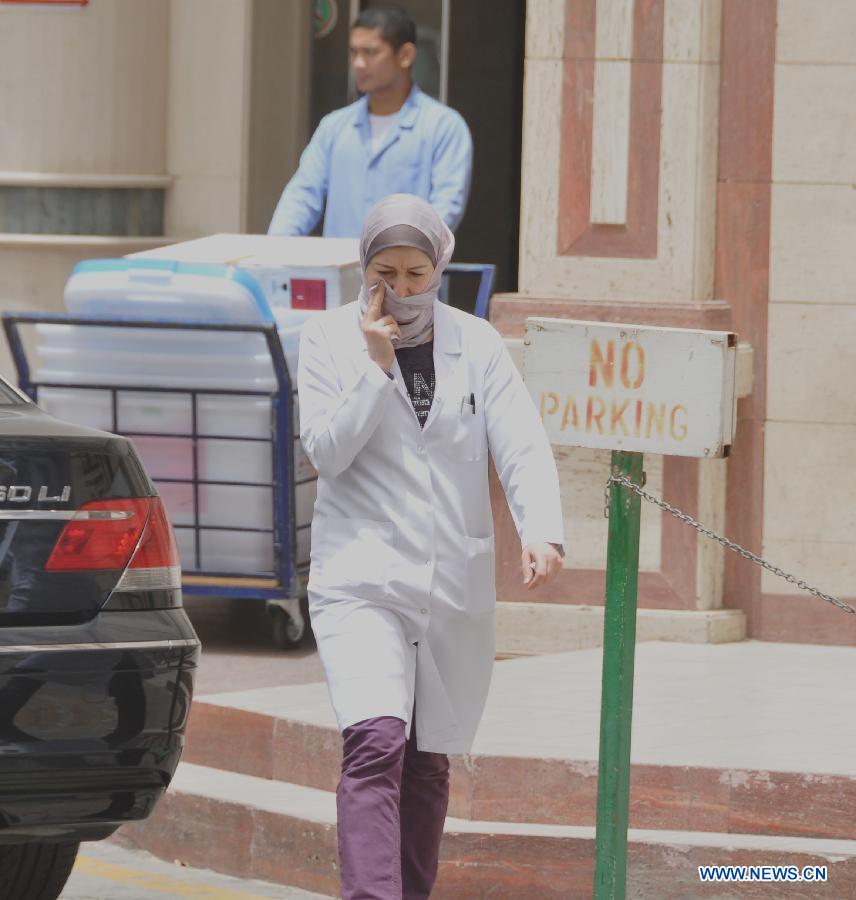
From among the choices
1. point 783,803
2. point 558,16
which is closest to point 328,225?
point 558,16

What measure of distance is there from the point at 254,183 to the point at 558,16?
3.29 meters

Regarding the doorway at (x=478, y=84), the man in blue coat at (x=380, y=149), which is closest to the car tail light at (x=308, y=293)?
the man in blue coat at (x=380, y=149)

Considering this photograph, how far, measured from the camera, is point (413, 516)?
4562 millimetres

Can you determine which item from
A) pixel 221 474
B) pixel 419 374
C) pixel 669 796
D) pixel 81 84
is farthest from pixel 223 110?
pixel 419 374

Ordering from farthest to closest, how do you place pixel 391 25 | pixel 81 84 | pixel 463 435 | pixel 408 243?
pixel 81 84 < pixel 391 25 < pixel 463 435 < pixel 408 243

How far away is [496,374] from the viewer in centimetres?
472

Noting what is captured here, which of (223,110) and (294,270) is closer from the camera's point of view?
(294,270)

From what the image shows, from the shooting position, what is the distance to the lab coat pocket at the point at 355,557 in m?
4.54

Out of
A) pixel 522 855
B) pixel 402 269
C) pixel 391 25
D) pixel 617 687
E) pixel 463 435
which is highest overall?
pixel 391 25

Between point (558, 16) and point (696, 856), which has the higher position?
point (558, 16)

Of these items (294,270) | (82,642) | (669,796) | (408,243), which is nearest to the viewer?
(82,642)

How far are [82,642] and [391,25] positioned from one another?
15.7 ft

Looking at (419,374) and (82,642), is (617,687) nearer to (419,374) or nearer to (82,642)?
(419,374)

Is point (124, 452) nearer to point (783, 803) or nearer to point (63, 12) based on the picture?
point (783, 803)
